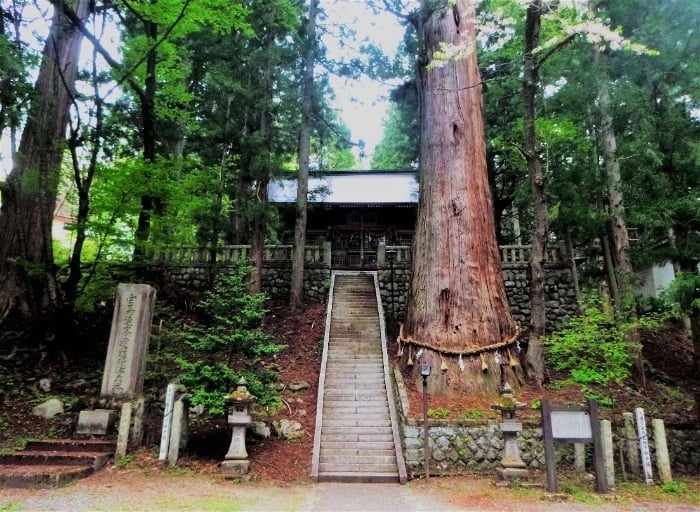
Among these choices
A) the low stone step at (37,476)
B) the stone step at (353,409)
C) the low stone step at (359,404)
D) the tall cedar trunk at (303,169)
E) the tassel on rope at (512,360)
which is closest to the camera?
the low stone step at (37,476)

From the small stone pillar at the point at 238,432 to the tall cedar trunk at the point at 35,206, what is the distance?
4.75 metres

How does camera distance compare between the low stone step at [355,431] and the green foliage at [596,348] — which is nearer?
the green foliage at [596,348]

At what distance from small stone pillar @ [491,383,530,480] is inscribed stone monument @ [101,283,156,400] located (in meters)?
5.35

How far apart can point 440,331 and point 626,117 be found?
5.92 m

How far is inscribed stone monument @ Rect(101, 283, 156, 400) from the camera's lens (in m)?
6.50

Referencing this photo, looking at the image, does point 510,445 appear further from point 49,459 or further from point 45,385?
point 45,385

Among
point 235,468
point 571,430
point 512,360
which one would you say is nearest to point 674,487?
point 571,430

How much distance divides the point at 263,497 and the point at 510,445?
3.08 meters

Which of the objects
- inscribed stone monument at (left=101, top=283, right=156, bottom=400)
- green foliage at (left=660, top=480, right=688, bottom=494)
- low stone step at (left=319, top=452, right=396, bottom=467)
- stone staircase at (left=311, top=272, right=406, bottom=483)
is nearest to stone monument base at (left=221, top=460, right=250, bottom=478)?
stone staircase at (left=311, top=272, right=406, bottom=483)

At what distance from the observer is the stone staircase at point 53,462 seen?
4.73 m

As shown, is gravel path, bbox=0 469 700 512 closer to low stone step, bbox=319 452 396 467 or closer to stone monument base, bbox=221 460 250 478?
stone monument base, bbox=221 460 250 478

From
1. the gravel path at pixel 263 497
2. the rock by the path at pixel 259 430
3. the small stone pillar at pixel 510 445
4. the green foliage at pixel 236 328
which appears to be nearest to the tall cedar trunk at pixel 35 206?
the green foliage at pixel 236 328

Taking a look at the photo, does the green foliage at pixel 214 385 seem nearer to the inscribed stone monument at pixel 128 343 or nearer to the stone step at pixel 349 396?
the inscribed stone monument at pixel 128 343

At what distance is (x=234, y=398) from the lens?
5566 millimetres
